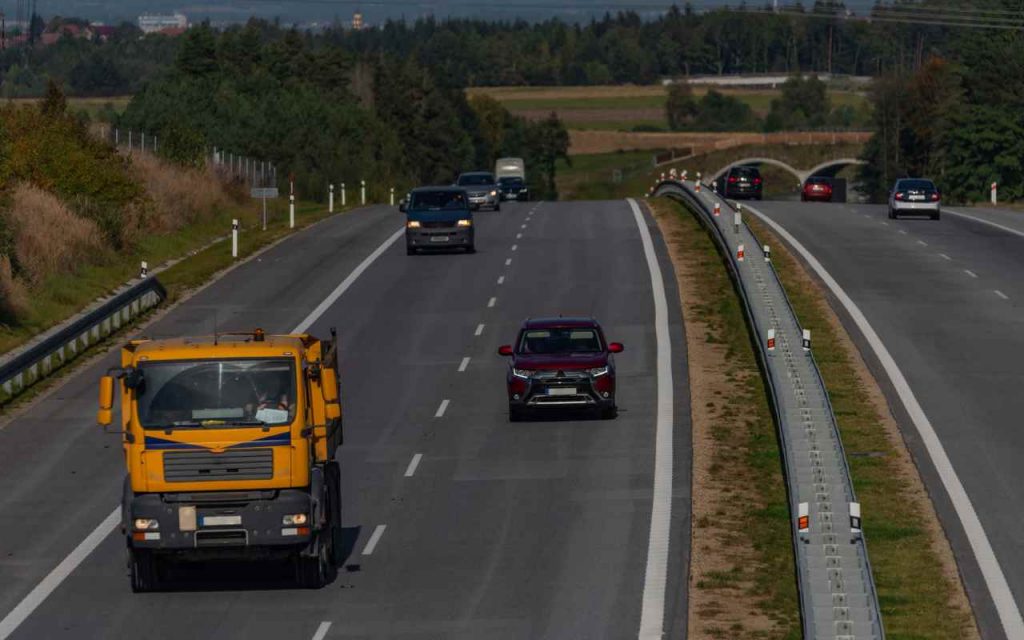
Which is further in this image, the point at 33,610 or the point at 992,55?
the point at 992,55

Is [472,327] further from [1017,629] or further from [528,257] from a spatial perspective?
[1017,629]

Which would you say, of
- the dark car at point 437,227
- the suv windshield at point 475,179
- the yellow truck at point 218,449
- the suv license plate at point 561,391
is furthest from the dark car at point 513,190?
the yellow truck at point 218,449

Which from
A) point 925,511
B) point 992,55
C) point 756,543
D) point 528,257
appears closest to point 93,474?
point 756,543

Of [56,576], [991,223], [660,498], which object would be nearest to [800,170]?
[991,223]

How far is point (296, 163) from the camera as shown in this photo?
99125 mm

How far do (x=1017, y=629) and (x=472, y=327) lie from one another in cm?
2324

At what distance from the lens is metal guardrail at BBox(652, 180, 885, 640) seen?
1655 cm

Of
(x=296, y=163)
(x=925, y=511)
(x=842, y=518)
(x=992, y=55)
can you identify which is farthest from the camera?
(x=992, y=55)

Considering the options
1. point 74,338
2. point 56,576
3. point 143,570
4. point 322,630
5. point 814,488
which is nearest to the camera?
point 322,630

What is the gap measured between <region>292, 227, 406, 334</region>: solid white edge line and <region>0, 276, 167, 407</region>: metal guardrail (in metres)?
3.84

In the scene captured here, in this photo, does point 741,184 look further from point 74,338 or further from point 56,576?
point 56,576

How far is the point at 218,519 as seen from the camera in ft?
61.7

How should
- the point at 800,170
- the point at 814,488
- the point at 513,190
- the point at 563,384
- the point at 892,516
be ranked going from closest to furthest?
the point at 814,488
the point at 892,516
the point at 563,384
the point at 513,190
the point at 800,170

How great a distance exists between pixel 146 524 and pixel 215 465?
896mm
